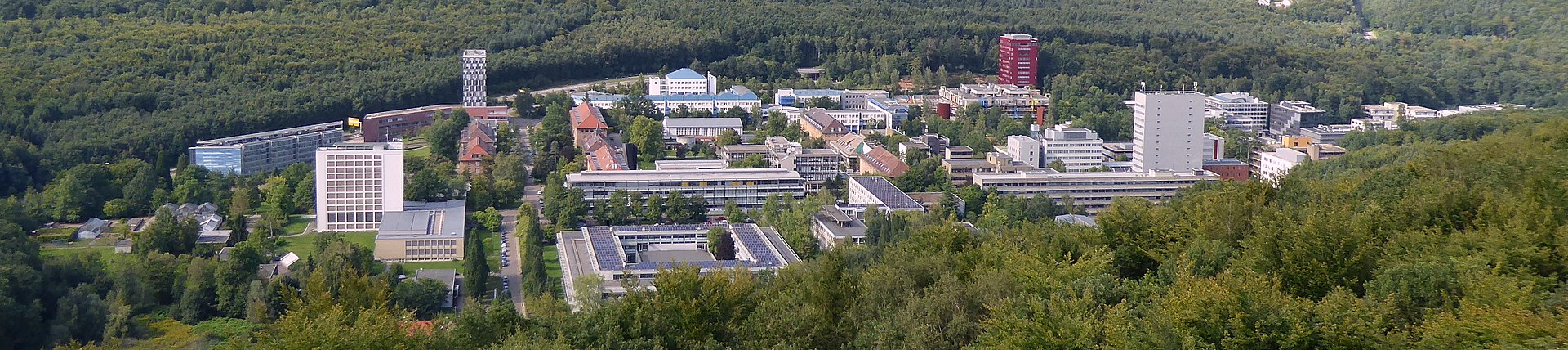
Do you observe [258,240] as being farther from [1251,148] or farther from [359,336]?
[1251,148]

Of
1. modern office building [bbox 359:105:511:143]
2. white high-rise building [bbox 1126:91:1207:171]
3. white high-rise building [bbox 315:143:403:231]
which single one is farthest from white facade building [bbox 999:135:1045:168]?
modern office building [bbox 359:105:511:143]

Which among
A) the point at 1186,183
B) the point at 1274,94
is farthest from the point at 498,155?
the point at 1274,94

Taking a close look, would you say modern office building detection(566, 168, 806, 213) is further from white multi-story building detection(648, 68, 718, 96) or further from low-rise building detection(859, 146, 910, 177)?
white multi-story building detection(648, 68, 718, 96)

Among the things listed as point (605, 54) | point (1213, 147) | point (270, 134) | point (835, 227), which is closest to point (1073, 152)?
point (1213, 147)

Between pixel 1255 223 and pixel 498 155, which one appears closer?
pixel 1255 223

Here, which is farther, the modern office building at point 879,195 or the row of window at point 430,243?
the modern office building at point 879,195

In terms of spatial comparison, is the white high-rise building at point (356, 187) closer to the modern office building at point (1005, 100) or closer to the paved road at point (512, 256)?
the paved road at point (512, 256)

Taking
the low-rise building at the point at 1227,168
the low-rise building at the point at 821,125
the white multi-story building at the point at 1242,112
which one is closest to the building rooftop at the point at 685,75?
the low-rise building at the point at 821,125

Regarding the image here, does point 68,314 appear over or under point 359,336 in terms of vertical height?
under
